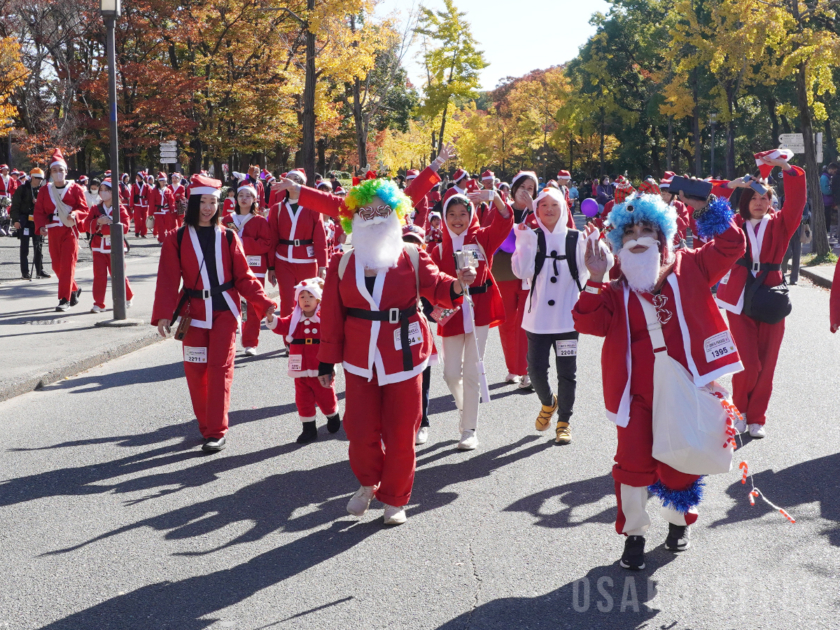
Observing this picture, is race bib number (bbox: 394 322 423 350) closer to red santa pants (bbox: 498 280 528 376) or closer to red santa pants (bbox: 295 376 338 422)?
red santa pants (bbox: 295 376 338 422)

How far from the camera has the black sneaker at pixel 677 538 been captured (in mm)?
4551

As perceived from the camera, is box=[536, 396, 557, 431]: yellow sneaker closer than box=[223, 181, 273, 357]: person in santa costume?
Yes

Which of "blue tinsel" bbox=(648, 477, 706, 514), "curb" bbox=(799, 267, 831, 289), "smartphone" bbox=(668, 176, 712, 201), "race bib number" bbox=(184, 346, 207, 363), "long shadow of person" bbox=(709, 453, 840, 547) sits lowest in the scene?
"long shadow of person" bbox=(709, 453, 840, 547)

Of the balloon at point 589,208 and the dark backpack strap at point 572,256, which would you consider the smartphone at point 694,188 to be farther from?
the dark backpack strap at point 572,256

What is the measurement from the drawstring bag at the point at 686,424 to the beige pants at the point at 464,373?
2424 mm

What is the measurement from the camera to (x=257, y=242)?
9.82m

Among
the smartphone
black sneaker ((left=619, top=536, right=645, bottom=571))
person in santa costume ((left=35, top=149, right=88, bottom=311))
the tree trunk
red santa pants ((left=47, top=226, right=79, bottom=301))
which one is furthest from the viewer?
the tree trunk

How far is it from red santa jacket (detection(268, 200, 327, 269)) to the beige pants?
136 inches

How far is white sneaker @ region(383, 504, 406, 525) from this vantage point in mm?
5074

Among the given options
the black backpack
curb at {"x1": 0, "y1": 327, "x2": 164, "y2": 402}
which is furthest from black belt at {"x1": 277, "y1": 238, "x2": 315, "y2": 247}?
the black backpack

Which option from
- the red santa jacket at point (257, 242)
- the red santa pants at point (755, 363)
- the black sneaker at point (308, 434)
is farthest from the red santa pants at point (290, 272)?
the red santa pants at point (755, 363)

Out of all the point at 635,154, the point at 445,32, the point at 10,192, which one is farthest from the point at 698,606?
the point at 635,154

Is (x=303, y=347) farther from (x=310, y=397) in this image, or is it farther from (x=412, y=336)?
(x=412, y=336)

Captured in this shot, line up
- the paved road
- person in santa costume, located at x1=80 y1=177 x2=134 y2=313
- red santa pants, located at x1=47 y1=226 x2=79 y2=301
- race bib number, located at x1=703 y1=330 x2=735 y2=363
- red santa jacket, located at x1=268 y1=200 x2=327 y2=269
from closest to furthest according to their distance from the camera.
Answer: the paved road → race bib number, located at x1=703 y1=330 x2=735 y2=363 → red santa jacket, located at x1=268 y1=200 x2=327 y2=269 → person in santa costume, located at x1=80 y1=177 x2=134 y2=313 → red santa pants, located at x1=47 y1=226 x2=79 y2=301
